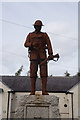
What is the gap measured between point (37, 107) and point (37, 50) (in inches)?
76.3

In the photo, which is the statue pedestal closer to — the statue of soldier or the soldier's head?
the statue of soldier

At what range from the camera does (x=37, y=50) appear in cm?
657

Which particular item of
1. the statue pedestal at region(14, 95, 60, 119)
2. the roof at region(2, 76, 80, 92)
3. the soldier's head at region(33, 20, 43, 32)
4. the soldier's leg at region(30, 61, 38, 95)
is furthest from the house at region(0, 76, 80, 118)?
the soldier's head at region(33, 20, 43, 32)

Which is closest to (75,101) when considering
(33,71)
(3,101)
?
(3,101)

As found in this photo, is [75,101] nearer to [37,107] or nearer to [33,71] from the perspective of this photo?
[33,71]

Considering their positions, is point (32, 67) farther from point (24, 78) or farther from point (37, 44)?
point (24, 78)

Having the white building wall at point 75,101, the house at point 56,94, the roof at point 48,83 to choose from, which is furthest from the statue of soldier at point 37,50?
the roof at point 48,83

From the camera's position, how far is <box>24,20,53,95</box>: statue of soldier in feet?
21.2

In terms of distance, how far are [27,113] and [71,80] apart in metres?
18.0

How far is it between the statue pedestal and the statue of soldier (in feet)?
Answer: 1.68

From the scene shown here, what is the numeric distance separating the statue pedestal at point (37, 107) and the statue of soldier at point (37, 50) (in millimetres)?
512

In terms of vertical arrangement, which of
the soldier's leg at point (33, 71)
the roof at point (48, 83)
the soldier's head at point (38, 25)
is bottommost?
the roof at point (48, 83)

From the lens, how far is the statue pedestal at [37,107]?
231 inches

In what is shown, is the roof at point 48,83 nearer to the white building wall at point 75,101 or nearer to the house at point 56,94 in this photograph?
the house at point 56,94
